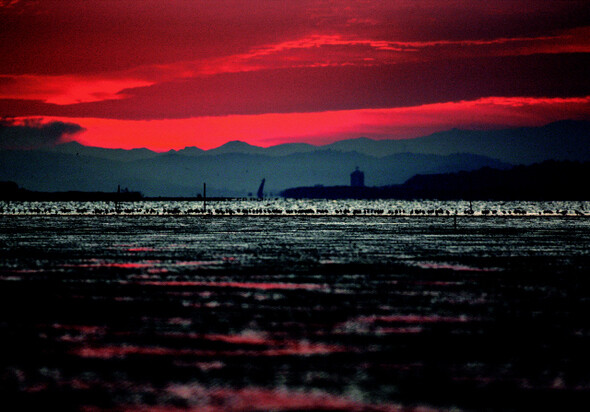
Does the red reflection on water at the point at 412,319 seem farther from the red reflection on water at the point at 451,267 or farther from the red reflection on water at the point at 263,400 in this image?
the red reflection on water at the point at 451,267

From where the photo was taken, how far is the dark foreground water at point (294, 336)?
9461 mm

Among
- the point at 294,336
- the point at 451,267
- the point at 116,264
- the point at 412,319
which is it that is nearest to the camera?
the point at 294,336

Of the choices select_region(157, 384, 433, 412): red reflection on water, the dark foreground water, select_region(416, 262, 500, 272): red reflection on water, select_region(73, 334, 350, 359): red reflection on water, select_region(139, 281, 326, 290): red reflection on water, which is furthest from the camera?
select_region(416, 262, 500, 272): red reflection on water

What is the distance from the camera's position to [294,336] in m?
13.3

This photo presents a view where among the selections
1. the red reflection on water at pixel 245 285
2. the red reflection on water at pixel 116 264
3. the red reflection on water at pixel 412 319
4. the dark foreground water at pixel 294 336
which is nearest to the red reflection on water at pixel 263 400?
the dark foreground water at pixel 294 336

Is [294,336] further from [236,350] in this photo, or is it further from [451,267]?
[451,267]

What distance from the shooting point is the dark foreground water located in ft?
31.0

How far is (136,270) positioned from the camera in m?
25.2

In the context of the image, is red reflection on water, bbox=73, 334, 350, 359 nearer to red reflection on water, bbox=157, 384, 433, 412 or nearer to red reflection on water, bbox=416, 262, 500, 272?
red reflection on water, bbox=157, 384, 433, 412

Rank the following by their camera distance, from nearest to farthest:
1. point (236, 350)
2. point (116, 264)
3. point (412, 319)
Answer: point (236, 350), point (412, 319), point (116, 264)

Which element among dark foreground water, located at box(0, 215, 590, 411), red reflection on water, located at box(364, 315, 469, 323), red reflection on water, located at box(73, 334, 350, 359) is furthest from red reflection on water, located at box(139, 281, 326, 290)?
red reflection on water, located at box(73, 334, 350, 359)

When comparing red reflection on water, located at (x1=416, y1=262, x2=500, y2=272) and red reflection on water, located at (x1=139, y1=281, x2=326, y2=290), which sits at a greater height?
red reflection on water, located at (x1=139, y1=281, x2=326, y2=290)

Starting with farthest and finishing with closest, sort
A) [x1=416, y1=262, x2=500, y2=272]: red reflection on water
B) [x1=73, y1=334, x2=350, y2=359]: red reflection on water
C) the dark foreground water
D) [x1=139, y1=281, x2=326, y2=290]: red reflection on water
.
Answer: [x1=416, y1=262, x2=500, y2=272]: red reflection on water < [x1=139, y1=281, x2=326, y2=290]: red reflection on water < [x1=73, y1=334, x2=350, y2=359]: red reflection on water < the dark foreground water

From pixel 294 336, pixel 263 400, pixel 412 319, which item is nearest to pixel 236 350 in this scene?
pixel 294 336
